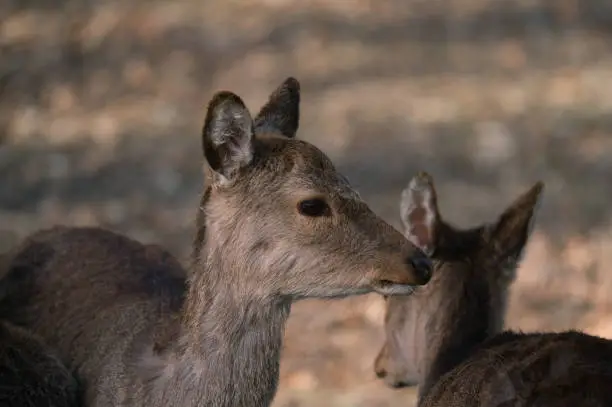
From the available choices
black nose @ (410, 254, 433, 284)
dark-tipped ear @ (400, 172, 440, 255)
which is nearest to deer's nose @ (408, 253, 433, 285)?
black nose @ (410, 254, 433, 284)

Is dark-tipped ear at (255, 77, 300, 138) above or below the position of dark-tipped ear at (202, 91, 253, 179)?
above

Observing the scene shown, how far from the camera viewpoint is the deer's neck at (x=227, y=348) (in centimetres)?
541

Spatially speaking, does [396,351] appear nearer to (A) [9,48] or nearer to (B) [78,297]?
(B) [78,297]

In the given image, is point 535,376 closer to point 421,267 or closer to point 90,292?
point 421,267

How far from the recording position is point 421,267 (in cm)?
530

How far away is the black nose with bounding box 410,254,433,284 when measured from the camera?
5.29 metres

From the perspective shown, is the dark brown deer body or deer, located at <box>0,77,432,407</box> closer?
deer, located at <box>0,77,432,407</box>

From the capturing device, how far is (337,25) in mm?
15852

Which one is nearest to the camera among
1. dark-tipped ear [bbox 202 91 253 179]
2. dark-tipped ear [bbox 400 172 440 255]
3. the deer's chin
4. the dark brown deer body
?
dark-tipped ear [bbox 202 91 253 179]

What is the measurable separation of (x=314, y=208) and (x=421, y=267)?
511mm

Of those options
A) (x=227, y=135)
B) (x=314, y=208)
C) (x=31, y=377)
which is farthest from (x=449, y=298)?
(x=31, y=377)

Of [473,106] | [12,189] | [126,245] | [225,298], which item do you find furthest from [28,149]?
[225,298]

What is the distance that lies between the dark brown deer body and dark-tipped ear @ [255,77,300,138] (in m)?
1.54

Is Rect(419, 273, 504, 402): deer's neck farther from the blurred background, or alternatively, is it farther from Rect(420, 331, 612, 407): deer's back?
the blurred background
